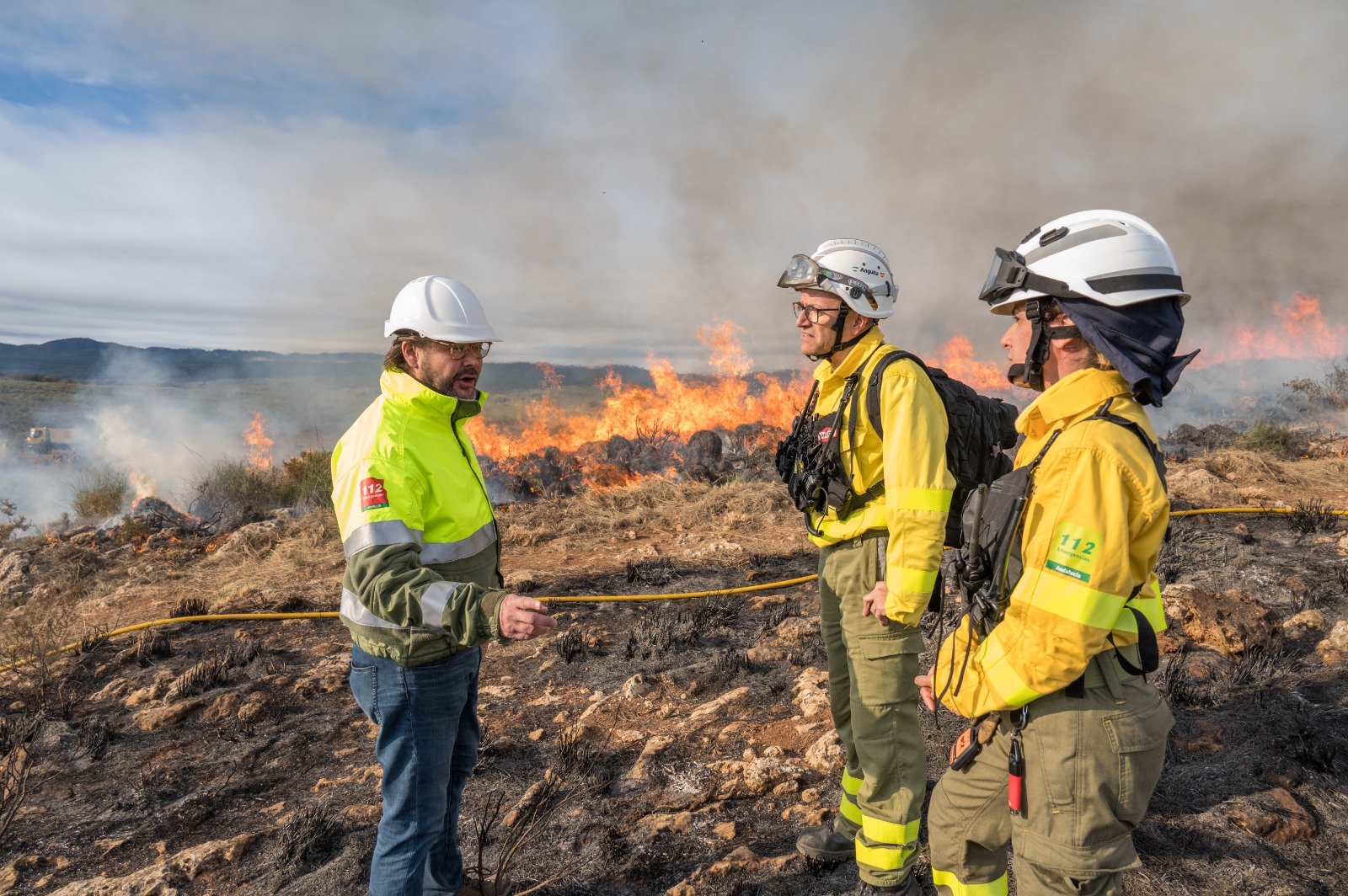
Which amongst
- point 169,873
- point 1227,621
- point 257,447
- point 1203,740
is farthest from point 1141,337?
point 257,447

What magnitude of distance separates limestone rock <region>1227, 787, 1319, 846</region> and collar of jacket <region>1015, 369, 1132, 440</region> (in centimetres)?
275

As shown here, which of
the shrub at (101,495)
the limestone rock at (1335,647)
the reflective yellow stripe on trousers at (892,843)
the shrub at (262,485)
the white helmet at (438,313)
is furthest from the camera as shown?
the shrub at (101,495)

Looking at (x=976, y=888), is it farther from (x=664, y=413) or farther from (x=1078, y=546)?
(x=664, y=413)

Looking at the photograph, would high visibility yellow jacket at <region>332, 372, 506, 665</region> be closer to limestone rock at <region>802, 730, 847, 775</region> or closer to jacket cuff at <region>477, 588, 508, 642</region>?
jacket cuff at <region>477, 588, 508, 642</region>

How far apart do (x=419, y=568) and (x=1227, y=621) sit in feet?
19.1

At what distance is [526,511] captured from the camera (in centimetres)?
1141

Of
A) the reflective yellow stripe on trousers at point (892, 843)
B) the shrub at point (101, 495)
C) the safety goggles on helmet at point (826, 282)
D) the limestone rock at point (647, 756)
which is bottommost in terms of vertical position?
the shrub at point (101, 495)

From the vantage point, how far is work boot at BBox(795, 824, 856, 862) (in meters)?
3.11

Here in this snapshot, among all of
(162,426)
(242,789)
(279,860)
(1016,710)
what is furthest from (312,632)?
(162,426)

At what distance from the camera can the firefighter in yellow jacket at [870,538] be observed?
2.60 m

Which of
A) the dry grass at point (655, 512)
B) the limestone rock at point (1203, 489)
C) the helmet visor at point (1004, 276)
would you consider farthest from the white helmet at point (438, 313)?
the limestone rock at point (1203, 489)

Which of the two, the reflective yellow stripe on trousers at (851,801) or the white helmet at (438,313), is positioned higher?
the white helmet at (438,313)

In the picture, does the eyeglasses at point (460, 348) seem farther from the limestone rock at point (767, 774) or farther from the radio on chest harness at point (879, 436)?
the limestone rock at point (767, 774)

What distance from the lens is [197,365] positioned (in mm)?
75375
